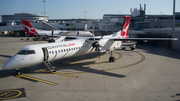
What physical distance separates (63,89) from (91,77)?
421 cm

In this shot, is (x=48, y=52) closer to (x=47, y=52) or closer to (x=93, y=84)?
(x=47, y=52)

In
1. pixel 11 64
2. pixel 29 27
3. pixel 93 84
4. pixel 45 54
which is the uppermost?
pixel 29 27

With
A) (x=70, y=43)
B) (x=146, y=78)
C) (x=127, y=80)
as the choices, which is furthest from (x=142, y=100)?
(x=70, y=43)

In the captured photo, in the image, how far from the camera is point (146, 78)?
643 inches

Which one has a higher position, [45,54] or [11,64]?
[45,54]

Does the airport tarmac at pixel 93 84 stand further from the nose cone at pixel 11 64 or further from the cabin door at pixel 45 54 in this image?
the cabin door at pixel 45 54

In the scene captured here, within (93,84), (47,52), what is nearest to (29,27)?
(47,52)

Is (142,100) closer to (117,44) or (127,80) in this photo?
(127,80)

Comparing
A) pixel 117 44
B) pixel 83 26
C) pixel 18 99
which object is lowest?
pixel 18 99

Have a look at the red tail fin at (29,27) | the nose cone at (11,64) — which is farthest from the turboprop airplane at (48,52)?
the red tail fin at (29,27)

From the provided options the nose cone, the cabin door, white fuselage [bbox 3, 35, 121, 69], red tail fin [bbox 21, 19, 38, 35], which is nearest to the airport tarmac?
the nose cone

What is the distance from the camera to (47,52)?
18266mm

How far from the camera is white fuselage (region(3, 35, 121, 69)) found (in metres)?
16.1

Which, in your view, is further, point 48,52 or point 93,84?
point 48,52
